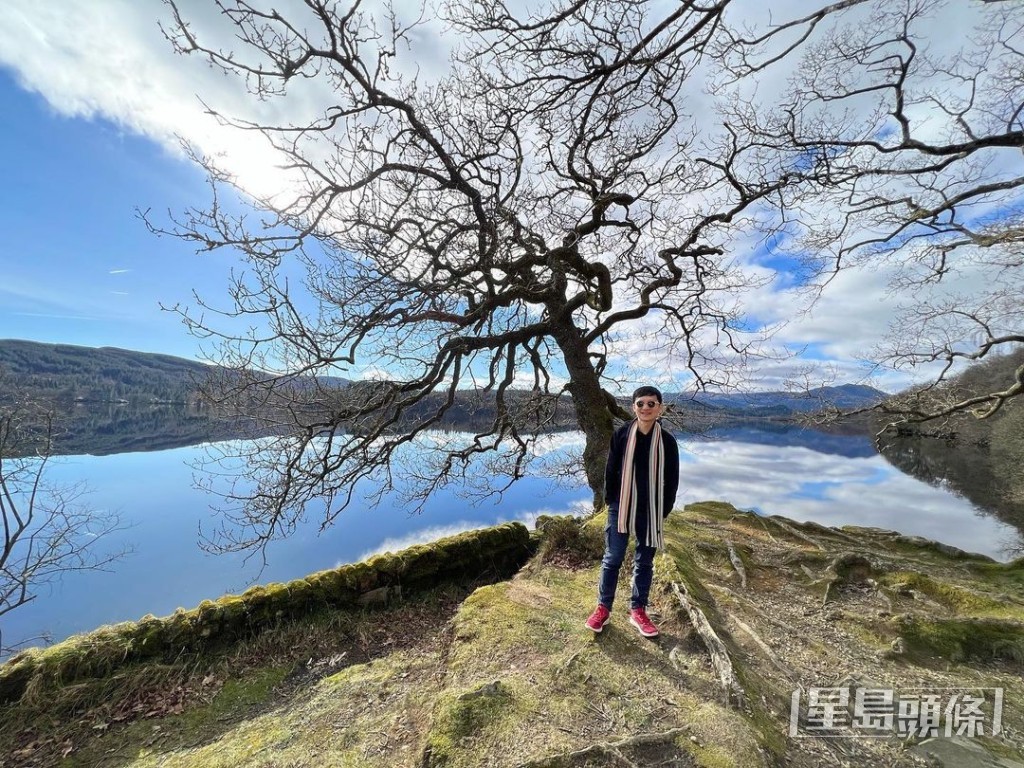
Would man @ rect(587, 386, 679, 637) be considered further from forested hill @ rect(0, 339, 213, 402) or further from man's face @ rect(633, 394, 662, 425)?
forested hill @ rect(0, 339, 213, 402)

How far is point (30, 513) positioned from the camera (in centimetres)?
875

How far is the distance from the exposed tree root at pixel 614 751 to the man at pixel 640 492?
42.1 inches

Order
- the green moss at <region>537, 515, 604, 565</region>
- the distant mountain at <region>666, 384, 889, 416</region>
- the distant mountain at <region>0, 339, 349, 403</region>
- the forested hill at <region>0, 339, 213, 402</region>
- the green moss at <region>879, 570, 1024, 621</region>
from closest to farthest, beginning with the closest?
the green moss at <region>879, 570, 1024, 621</region>
the green moss at <region>537, 515, 604, 565</region>
the distant mountain at <region>666, 384, 889, 416</region>
the distant mountain at <region>0, 339, 349, 403</region>
the forested hill at <region>0, 339, 213, 402</region>

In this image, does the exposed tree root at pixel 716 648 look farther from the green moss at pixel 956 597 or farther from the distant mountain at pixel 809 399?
the distant mountain at pixel 809 399

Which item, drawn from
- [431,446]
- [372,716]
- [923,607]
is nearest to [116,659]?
[372,716]

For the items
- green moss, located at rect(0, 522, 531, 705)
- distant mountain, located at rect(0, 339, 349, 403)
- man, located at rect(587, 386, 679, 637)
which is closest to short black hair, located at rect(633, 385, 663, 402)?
man, located at rect(587, 386, 679, 637)

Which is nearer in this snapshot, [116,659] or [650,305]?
[116,659]

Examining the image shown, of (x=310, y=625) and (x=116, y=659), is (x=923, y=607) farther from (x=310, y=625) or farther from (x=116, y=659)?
(x=116, y=659)

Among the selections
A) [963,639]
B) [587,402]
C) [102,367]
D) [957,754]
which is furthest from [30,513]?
[102,367]

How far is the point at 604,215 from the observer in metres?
7.08

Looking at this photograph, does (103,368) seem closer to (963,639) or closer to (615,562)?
(615,562)

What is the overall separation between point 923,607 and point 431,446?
23.2ft

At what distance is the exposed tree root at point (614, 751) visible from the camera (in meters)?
2.14

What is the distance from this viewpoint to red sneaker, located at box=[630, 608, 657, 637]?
3354 mm
